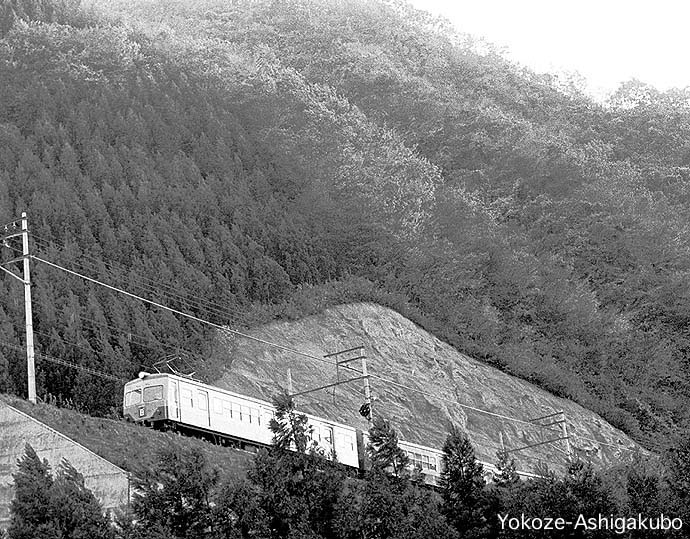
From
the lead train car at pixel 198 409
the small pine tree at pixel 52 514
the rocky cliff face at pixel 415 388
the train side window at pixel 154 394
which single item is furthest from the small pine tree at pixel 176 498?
the rocky cliff face at pixel 415 388

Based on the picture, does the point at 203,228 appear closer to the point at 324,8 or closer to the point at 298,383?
the point at 298,383

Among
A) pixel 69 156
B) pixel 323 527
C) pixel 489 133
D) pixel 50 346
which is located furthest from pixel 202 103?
pixel 323 527

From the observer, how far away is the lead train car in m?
26.8

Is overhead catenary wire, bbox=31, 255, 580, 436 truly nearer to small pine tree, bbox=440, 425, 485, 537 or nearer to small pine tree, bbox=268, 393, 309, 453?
small pine tree, bbox=440, 425, 485, 537

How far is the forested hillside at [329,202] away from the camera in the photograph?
38.6 metres

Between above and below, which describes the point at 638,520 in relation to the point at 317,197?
below

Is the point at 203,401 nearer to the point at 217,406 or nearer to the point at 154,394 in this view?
the point at 217,406

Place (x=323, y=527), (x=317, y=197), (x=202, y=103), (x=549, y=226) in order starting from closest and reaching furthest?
(x=323, y=527) → (x=317, y=197) → (x=202, y=103) → (x=549, y=226)

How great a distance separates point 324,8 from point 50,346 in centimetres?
5725

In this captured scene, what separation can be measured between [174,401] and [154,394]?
1.66 ft

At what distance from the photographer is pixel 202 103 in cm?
5588

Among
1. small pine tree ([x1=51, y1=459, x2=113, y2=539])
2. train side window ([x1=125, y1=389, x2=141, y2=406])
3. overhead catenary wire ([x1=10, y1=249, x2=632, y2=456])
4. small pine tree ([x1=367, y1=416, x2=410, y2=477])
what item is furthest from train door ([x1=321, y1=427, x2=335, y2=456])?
small pine tree ([x1=51, y1=459, x2=113, y2=539])

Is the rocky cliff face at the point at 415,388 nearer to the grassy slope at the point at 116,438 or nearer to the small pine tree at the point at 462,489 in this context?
the grassy slope at the point at 116,438

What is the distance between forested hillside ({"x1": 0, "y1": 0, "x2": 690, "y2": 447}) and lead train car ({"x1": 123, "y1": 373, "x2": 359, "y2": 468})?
349 cm
